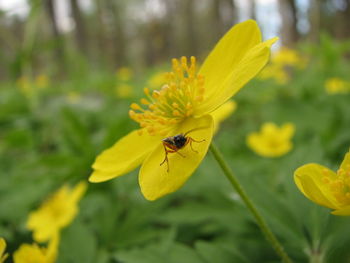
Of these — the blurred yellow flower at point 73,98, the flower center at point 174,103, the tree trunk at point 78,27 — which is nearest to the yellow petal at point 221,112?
the flower center at point 174,103

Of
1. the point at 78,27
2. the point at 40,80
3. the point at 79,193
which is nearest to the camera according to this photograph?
the point at 79,193

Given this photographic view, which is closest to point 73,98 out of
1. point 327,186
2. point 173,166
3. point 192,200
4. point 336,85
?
point 192,200

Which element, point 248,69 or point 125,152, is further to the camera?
point 125,152

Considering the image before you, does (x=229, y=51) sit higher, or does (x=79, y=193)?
(x=229, y=51)

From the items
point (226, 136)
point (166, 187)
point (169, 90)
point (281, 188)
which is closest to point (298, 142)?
point (226, 136)

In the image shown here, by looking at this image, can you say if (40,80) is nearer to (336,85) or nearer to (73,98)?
(73,98)

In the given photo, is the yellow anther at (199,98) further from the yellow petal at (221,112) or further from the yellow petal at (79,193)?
the yellow petal at (79,193)

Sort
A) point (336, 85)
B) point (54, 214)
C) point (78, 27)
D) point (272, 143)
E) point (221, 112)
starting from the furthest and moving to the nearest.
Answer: point (78, 27) → point (336, 85) → point (272, 143) → point (54, 214) → point (221, 112)
